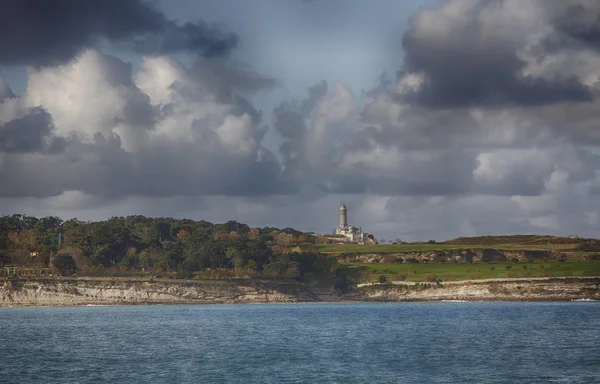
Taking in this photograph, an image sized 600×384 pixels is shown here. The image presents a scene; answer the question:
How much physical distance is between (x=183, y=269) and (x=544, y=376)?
13337cm

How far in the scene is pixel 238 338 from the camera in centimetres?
8250

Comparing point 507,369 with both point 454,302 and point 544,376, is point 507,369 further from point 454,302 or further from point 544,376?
point 454,302

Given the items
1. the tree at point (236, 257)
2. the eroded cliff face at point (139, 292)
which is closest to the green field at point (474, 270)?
the eroded cliff face at point (139, 292)

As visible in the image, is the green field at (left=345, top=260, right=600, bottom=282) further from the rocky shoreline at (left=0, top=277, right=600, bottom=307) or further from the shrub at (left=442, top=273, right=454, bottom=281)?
the rocky shoreline at (left=0, top=277, right=600, bottom=307)

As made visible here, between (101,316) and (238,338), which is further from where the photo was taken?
(101,316)

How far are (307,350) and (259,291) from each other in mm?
107493

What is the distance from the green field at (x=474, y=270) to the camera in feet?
559

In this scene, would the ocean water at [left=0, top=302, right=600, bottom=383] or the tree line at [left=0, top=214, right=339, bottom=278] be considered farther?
the tree line at [left=0, top=214, right=339, bottom=278]

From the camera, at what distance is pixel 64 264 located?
560 ft

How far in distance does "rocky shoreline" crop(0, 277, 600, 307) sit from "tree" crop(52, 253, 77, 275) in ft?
23.3

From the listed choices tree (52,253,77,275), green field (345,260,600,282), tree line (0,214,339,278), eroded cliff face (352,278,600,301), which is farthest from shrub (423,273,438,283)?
tree (52,253,77,275)

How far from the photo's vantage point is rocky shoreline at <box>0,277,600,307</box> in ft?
531

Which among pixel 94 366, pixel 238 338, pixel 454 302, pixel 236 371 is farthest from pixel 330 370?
pixel 454 302

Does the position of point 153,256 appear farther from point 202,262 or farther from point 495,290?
point 495,290
